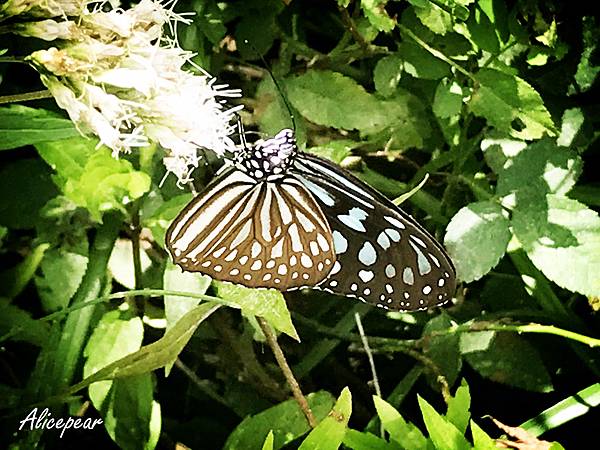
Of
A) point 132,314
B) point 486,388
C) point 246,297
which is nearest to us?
point 246,297

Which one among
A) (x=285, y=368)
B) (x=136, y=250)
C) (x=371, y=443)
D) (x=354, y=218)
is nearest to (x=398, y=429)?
(x=371, y=443)

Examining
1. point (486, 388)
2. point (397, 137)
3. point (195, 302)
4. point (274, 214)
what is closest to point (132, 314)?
point (195, 302)

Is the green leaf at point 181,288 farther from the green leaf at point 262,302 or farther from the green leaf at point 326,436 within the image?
the green leaf at point 326,436

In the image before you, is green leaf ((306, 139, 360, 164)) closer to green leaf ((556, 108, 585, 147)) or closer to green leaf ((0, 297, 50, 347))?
green leaf ((556, 108, 585, 147))

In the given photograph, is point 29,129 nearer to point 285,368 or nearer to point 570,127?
point 285,368

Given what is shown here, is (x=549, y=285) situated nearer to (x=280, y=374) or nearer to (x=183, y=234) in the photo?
(x=280, y=374)

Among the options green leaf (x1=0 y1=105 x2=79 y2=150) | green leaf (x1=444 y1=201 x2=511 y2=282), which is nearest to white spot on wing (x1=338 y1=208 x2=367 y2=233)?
green leaf (x1=444 y1=201 x2=511 y2=282)
